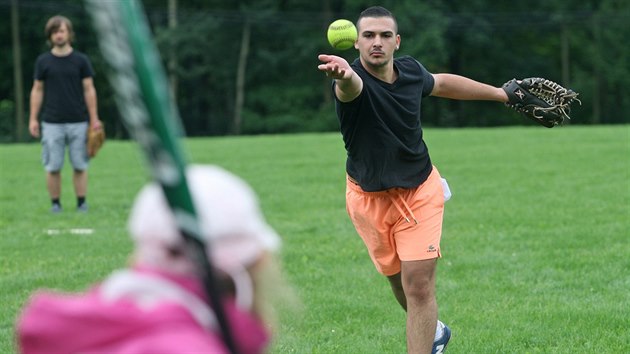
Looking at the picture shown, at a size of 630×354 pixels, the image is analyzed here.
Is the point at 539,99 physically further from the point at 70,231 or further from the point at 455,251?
the point at 70,231

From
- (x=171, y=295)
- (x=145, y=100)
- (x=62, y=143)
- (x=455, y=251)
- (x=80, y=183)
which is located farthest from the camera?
(x=80, y=183)

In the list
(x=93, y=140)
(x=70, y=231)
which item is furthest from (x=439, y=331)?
(x=93, y=140)

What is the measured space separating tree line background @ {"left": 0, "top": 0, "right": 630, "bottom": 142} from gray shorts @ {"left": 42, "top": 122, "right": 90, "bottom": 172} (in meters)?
38.7

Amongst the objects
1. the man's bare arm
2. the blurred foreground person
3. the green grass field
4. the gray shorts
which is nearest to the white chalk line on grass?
the green grass field

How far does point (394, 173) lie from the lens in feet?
19.1

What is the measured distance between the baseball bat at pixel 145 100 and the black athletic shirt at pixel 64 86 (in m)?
10.5

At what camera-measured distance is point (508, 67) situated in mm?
55344

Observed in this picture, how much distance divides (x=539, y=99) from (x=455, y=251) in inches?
140

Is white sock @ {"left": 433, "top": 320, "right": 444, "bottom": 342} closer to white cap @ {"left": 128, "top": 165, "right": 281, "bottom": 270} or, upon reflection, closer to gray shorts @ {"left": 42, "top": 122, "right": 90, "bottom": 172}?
white cap @ {"left": 128, "top": 165, "right": 281, "bottom": 270}

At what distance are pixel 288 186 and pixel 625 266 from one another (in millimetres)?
7271

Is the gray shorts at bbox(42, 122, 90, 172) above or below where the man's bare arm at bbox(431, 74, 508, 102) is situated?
below

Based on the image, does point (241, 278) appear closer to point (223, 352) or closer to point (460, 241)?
point (223, 352)

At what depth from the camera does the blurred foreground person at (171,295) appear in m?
1.91

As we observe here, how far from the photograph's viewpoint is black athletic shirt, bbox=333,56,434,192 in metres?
5.73
